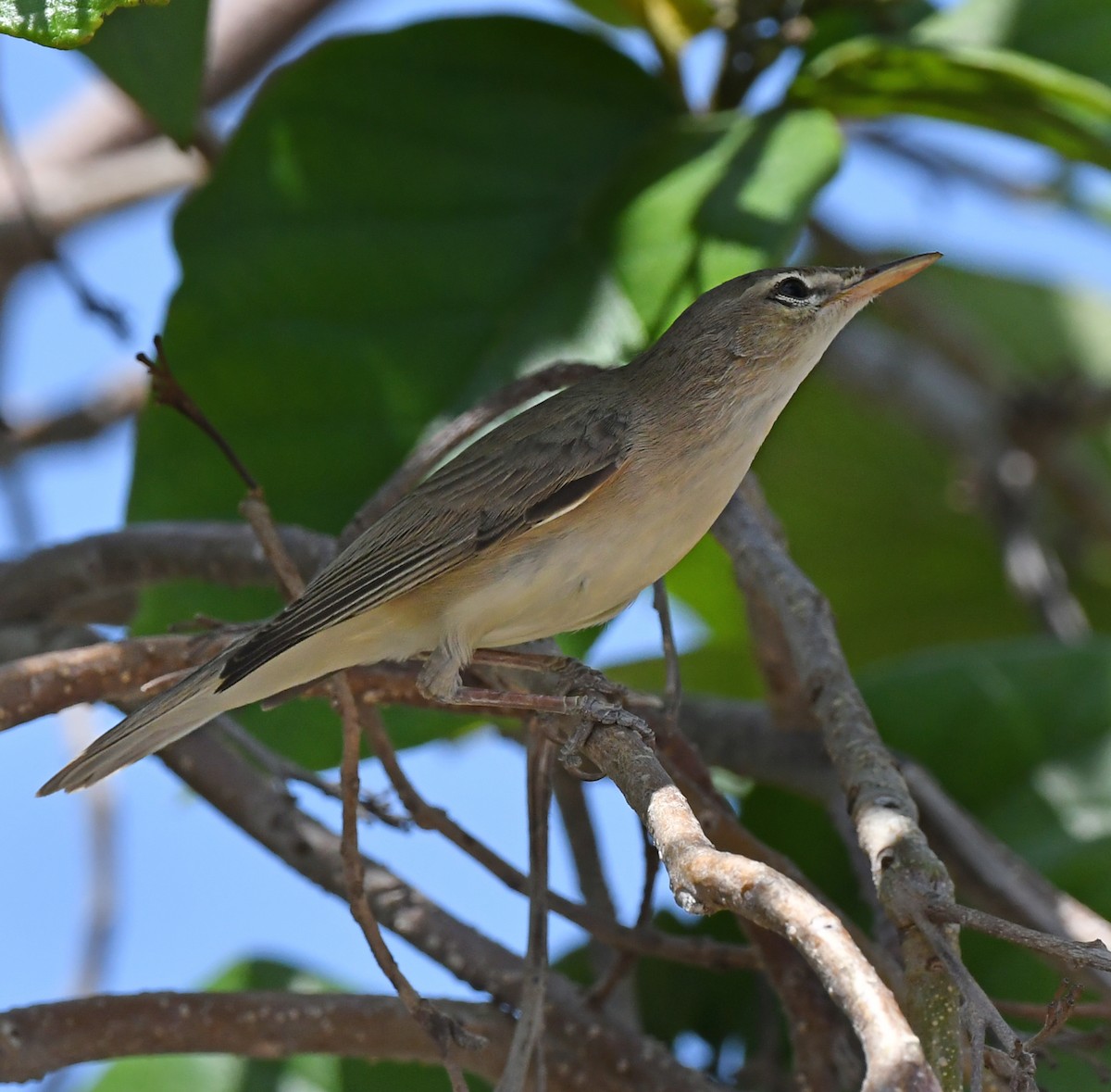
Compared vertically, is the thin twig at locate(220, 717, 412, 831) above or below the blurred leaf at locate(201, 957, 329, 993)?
above

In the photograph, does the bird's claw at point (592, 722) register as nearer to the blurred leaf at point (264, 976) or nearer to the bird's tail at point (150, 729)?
the bird's tail at point (150, 729)

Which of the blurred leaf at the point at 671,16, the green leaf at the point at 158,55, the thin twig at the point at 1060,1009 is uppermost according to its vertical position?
the green leaf at the point at 158,55

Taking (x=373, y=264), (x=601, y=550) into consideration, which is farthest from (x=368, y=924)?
(x=373, y=264)

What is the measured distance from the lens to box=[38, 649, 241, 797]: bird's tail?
2.48 m

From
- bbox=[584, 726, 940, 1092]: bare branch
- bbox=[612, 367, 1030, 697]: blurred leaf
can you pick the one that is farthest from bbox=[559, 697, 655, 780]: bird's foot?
bbox=[612, 367, 1030, 697]: blurred leaf

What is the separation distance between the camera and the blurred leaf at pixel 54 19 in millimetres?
1972

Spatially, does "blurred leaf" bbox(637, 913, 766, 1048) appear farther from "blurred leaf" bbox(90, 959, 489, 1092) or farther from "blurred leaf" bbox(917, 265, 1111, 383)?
"blurred leaf" bbox(917, 265, 1111, 383)

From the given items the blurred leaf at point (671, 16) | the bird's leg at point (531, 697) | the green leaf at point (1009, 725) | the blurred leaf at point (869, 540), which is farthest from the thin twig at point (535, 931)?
the blurred leaf at point (869, 540)

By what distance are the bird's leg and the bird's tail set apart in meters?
0.37

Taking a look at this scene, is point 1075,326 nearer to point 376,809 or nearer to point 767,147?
point 767,147

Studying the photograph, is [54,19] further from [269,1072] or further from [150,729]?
[269,1072]

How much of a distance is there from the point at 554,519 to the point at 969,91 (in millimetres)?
1399

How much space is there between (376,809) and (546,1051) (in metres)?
0.50

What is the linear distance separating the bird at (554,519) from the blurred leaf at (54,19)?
94 cm
